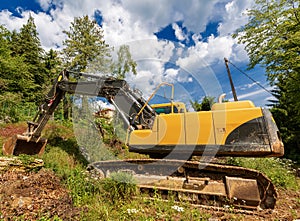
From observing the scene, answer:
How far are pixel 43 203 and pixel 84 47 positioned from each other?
16.5 metres

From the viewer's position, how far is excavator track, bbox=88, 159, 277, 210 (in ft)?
11.5

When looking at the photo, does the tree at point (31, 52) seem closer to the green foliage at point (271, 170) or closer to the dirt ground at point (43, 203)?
the dirt ground at point (43, 203)

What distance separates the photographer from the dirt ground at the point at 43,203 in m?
3.00

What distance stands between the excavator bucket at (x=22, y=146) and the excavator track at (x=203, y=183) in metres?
3.14

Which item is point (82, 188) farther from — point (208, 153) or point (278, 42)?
point (278, 42)

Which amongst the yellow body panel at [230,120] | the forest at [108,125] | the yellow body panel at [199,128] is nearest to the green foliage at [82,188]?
the forest at [108,125]

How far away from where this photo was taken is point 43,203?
10.8ft

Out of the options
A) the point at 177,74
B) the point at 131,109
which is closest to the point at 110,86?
the point at 131,109

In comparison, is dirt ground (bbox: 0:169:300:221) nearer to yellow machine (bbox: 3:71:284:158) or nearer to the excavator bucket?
yellow machine (bbox: 3:71:284:158)

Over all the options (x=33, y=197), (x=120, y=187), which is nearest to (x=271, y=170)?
(x=120, y=187)

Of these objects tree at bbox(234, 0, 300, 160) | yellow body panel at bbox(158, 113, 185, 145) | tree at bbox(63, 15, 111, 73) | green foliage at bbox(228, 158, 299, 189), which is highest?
tree at bbox(63, 15, 111, 73)

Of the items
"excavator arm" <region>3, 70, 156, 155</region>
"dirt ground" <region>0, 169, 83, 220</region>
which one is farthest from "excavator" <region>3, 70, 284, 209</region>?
"dirt ground" <region>0, 169, 83, 220</region>

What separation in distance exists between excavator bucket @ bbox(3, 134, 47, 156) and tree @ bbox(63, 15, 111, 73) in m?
10.7

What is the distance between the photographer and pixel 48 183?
401cm
